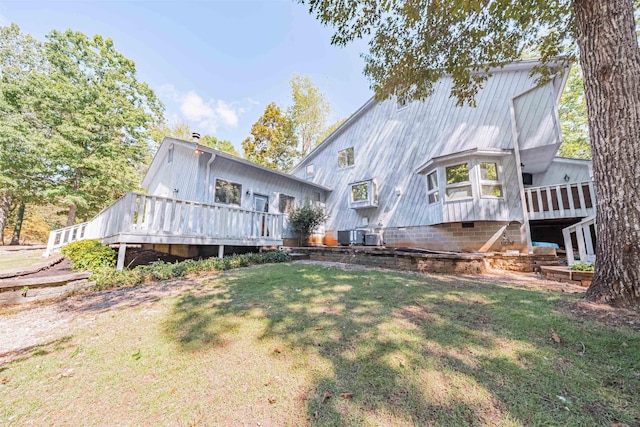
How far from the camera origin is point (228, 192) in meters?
9.16

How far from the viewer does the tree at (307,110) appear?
725 inches

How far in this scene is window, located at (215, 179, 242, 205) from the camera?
8875mm

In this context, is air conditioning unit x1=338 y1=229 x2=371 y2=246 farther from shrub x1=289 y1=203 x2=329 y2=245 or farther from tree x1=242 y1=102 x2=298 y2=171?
tree x1=242 y1=102 x2=298 y2=171

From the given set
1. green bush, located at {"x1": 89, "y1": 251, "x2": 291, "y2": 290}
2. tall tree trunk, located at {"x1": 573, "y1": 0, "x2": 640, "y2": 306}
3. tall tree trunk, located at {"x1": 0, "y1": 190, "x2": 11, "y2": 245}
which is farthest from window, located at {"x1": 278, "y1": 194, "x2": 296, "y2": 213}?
tall tree trunk, located at {"x1": 0, "y1": 190, "x2": 11, "y2": 245}

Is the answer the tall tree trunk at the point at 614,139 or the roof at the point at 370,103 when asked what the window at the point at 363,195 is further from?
the tall tree trunk at the point at 614,139

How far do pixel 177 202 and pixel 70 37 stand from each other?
16612mm

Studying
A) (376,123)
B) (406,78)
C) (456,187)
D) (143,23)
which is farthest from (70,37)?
(456,187)

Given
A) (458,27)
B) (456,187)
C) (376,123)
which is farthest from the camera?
(376,123)

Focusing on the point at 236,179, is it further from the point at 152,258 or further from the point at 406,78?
the point at 406,78

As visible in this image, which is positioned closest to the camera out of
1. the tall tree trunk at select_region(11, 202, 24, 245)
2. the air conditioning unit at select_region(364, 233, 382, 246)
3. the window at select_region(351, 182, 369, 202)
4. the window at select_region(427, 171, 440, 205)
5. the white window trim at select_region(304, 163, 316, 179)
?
the window at select_region(427, 171, 440, 205)

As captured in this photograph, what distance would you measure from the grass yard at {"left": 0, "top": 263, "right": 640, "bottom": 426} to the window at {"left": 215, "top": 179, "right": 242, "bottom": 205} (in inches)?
252

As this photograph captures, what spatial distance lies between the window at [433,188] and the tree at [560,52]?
3.88 meters

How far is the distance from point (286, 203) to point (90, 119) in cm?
1175

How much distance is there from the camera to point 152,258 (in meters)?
5.96
